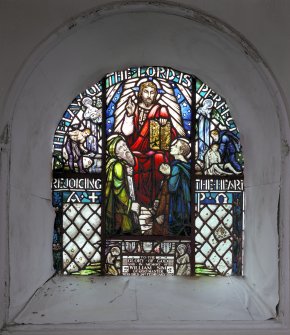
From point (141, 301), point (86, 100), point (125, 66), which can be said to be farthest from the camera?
point (86, 100)

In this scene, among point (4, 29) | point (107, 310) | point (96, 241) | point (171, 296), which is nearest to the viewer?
point (4, 29)

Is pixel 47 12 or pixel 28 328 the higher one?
pixel 47 12

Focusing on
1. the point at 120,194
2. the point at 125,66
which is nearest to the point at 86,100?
the point at 125,66

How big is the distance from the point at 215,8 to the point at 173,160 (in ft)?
3.42

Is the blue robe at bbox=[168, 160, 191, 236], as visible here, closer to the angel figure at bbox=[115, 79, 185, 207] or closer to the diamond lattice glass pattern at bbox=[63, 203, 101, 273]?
the angel figure at bbox=[115, 79, 185, 207]

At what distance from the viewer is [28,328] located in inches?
81.6

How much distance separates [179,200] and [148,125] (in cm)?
48

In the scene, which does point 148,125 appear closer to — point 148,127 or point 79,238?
point 148,127

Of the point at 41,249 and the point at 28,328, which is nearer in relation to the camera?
the point at 28,328

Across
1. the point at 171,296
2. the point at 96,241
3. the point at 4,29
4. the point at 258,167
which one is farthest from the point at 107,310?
the point at 4,29

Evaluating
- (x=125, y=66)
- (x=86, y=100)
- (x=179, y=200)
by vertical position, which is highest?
(x=125, y=66)

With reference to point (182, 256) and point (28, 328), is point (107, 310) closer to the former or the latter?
point (28, 328)

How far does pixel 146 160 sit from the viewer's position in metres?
2.89

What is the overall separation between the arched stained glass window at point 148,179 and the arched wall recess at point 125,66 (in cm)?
13
